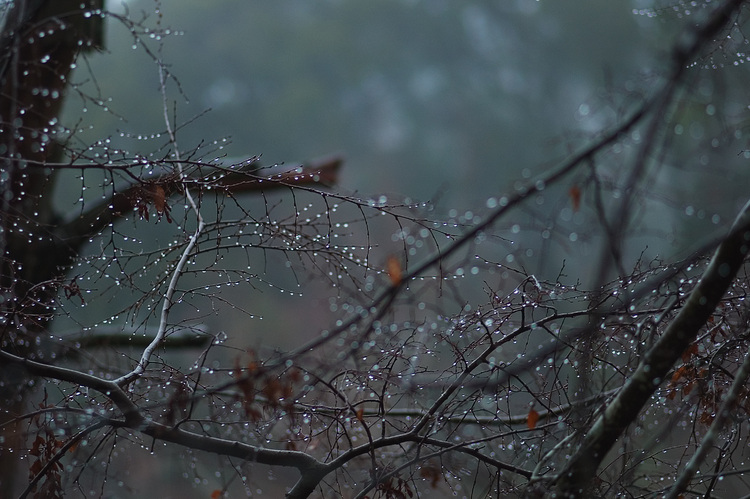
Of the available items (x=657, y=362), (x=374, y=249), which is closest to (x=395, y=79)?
(x=374, y=249)

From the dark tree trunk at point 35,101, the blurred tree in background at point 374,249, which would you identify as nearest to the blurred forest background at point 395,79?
the blurred tree in background at point 374,249

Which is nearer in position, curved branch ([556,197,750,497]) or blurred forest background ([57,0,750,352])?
curved branch ([556,197,750,497])

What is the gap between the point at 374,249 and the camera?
43.1 feet

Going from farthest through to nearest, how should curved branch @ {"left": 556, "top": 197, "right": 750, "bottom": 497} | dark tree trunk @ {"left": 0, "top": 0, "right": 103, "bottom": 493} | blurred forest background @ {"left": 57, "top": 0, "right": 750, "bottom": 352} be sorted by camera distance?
blurred forest background @ {"left": 57, "top": 0, "right": 750, "bottom": 352}
dark tree trunk @ {"left": 0, "top": 0, "right": 103, "bottom": 493}
curved branch @ {"left": 556, "top": 197, "right": 750, "bottom": 497}

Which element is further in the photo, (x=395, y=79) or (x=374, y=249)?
(x=395, y=79)

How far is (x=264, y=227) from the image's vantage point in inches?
101

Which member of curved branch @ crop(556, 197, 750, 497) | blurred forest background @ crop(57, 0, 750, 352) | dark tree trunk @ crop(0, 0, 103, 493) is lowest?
curved branch @ crop(556, 197, 750, 497)

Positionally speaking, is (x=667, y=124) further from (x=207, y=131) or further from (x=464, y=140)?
(x=464, y=140)

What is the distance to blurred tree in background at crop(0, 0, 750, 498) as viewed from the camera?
168 cm

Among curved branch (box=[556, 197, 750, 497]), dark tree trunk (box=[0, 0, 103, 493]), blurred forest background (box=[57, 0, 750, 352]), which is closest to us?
curved branch (box=[556, 197, 750, 497])

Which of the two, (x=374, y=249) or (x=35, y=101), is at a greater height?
(x=374, y=249)

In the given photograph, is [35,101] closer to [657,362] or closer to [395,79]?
[657,362]

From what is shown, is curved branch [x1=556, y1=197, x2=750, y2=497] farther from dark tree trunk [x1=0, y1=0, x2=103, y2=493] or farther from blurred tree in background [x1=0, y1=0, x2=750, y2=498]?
dark tree trunk [x1=0, y1=0, x2=103, y2=493]

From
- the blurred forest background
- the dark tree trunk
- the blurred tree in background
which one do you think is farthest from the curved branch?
the blurred forest background
